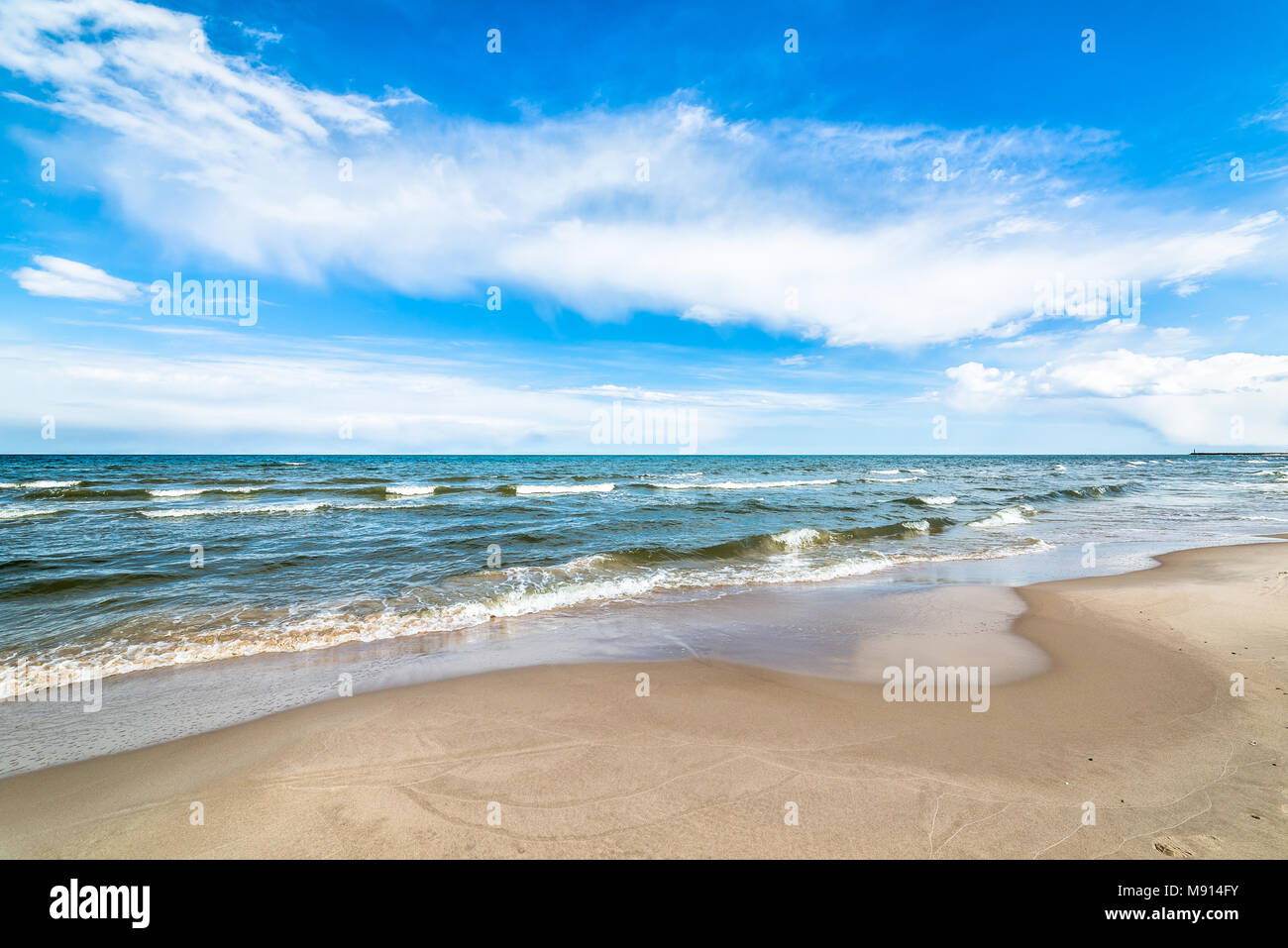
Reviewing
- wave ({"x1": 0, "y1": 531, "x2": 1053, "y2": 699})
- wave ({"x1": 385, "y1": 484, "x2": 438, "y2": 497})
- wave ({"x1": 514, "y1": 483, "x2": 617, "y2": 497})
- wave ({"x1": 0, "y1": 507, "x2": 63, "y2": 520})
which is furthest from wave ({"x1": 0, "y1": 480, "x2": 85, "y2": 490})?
wave ({"x1": 0, "y1": 531, "x2": 1053, "y2": 699})

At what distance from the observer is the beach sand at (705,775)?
3.14 meters

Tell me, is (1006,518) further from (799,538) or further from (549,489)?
(549,489)

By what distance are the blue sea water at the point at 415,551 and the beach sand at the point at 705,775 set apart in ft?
10.7

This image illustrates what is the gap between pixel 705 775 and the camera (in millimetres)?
3809

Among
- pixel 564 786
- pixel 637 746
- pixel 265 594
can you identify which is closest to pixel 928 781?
pixel 637 746

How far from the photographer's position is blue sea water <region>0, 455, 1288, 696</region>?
775 centimetres

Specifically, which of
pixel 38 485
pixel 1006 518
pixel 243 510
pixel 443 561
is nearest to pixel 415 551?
pixel 443 561

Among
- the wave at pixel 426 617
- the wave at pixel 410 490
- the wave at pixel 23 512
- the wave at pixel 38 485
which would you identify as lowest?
the wave at pixel 426 617

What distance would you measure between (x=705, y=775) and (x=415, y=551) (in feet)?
37.1

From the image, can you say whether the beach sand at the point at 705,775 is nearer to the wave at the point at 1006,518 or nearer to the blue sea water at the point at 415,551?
the blue sea water at the point at 415,551

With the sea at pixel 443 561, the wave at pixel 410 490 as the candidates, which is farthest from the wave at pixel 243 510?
the wave at pixel 410 490

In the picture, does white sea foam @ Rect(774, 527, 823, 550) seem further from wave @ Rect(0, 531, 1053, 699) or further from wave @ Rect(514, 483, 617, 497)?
wave @ Rect(514, 483, 617, 497)

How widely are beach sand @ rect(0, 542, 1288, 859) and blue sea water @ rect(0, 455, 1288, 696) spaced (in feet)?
10.7

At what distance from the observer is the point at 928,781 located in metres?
3.69
